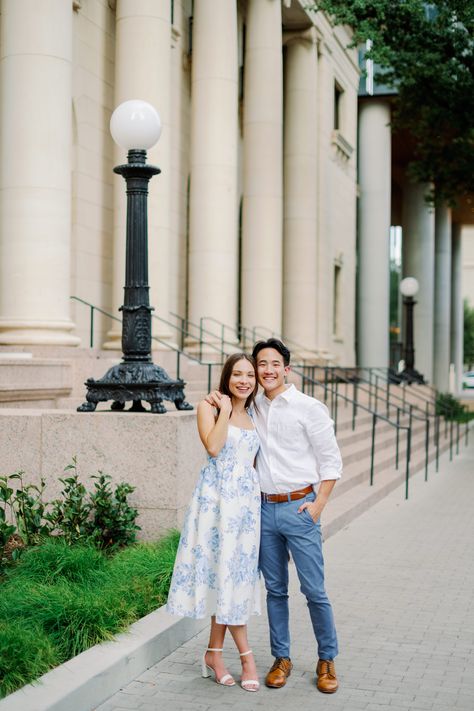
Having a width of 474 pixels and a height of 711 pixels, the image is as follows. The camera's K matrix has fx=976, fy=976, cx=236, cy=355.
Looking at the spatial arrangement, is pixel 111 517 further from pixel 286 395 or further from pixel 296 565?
pixel 286 395

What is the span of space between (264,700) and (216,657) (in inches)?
14.8

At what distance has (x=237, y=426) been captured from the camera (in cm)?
534

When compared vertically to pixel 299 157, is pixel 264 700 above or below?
below

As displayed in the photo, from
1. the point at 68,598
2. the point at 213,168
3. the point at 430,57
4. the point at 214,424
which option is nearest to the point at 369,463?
the point at 213,168

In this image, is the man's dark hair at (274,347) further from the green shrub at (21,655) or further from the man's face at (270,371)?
the green shrub at (21,655)

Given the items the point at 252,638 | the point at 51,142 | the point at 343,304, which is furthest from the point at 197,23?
the point at 252,638

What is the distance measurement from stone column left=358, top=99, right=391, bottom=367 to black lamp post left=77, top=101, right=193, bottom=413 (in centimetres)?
2506

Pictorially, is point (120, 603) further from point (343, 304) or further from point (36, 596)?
point (343, 304)

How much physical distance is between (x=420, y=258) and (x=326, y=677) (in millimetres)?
34978

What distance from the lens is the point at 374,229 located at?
33.4 meters

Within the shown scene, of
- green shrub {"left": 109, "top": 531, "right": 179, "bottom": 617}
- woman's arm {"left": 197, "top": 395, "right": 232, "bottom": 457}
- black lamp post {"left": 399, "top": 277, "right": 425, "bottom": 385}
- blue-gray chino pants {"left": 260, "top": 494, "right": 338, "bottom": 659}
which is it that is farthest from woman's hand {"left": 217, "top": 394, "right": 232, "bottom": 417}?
black lamp post {"left": 399, "top": 277, "right": 425, "bottom": 385}

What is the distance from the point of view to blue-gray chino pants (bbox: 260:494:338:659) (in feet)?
17.4

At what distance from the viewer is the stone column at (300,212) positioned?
2511 centimetres

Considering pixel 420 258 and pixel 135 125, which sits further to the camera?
pixel 420 258
